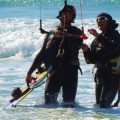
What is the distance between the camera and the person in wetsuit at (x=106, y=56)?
29.2 ft

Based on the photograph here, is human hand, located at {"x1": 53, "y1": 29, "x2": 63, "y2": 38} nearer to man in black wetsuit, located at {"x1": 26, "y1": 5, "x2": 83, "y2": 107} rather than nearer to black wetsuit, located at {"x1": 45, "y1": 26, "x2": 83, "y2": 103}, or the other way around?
man in black wetsuit, located at {"x1": 26, "y1": 5, "x2": 83, "y2": 107}

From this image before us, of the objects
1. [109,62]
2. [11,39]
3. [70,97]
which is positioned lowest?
[11,39]

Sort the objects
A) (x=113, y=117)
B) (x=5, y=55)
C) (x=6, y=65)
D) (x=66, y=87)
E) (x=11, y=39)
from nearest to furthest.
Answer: (x=113, y=117) < (x=66, y=87) < (x=6, y=65) < (x=5, y=55) < (x=11, y=39)

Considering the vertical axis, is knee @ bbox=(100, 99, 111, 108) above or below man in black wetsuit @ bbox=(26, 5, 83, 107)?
below

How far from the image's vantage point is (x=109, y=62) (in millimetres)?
9039

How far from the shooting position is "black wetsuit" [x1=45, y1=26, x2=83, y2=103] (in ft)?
30.2

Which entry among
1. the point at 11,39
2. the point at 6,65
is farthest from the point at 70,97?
the point at 11,39

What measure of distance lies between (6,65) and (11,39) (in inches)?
338

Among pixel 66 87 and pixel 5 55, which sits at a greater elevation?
pixel 66 87

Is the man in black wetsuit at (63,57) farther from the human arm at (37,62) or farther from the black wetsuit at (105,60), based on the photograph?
the black wetsuit at (105,60)

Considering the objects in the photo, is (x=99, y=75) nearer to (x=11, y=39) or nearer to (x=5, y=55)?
(x=5, y=55)

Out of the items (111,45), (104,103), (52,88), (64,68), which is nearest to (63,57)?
(64,68)

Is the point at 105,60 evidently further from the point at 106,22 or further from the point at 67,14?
the point at 67,14

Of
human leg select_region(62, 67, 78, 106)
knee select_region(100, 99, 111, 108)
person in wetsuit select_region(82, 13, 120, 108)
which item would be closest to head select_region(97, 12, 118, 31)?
person in wetsuit select_region(82, 13, 120, 108)
